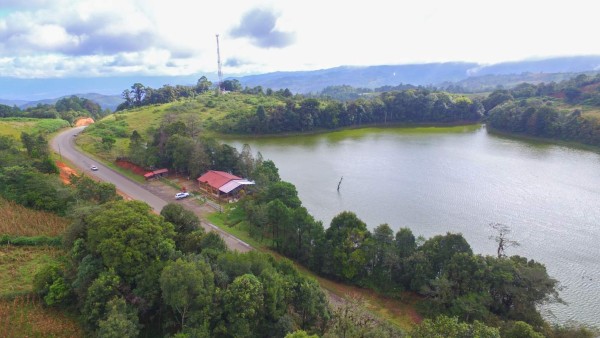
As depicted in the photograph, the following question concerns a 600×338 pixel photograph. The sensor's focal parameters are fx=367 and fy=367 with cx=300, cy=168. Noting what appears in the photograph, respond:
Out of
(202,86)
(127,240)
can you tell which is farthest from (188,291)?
(202,86)

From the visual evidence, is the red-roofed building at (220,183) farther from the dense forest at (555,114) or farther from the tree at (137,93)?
→ the tree at (137,93)

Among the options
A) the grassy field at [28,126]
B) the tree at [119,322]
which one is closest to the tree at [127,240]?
the tree at [119,322]

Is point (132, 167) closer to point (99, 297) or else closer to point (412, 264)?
point (99, 297)

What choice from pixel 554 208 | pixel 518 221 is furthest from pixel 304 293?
pixel 554 208

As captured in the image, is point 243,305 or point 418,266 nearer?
point 243,305

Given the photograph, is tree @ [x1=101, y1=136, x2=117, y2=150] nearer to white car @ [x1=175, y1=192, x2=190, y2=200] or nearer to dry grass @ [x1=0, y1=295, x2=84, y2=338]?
white car @ [x1=175, y1=192, x2=190, y2=200]

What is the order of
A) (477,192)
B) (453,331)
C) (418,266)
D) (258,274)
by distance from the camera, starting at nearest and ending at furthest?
(453,331) < (258,274) < (418,266) < (477,192)
